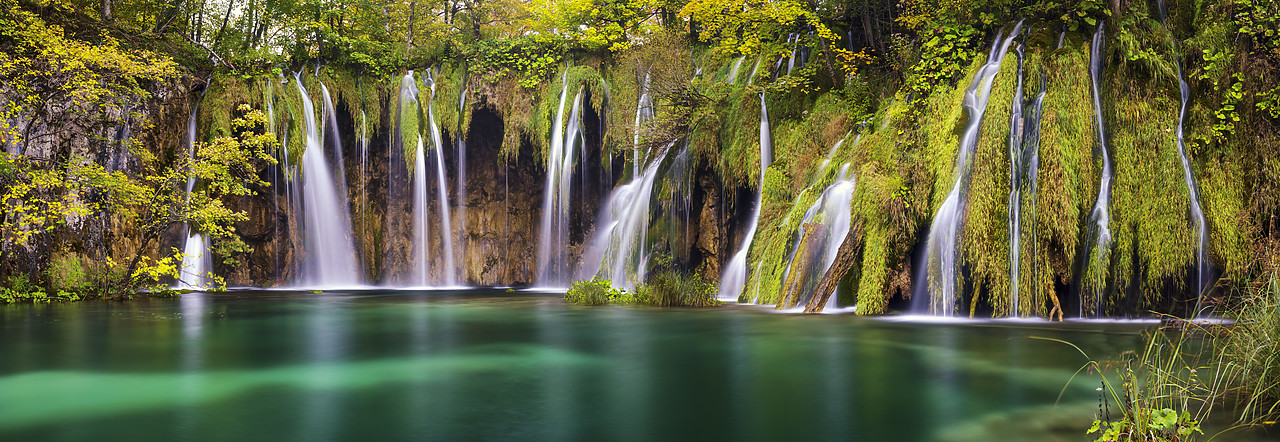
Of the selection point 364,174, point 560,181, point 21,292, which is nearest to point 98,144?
point 21,292

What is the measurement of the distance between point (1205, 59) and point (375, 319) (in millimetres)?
12665

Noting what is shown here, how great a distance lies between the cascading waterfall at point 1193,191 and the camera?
10.8 metres

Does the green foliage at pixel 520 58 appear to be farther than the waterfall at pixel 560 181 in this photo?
Yes

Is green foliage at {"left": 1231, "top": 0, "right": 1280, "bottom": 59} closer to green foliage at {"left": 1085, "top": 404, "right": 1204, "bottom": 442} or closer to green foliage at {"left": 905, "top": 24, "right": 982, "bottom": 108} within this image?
green foliage at {"left": 905, "top": 24, "right": 982, "bottom": 108}

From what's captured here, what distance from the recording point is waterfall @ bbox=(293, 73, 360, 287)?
22.7 metres

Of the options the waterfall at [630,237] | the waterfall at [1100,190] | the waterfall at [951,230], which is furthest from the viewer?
the waterfall at [630,237]

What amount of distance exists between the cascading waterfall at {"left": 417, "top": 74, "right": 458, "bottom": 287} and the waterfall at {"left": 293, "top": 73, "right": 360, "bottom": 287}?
2.54m

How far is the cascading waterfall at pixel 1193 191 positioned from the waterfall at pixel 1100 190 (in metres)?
0.91

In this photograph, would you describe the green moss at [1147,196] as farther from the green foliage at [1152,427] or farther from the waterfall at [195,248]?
the waterfall at [195,248]

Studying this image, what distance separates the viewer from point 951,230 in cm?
1163

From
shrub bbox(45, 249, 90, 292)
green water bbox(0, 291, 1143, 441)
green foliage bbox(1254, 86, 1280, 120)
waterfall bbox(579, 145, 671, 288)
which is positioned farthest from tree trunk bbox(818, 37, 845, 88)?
shrub bbox(45, 249, 90, 292)

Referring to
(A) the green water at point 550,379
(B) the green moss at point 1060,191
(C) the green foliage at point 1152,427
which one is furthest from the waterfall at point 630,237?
(C) the green foliage at point 1152,427

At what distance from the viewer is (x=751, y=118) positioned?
17.6m

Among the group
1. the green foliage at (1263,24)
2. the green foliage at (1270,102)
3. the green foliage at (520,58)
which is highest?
the green foliage at (520,58)
